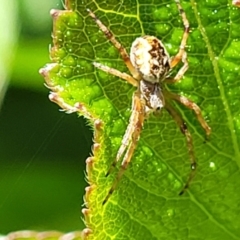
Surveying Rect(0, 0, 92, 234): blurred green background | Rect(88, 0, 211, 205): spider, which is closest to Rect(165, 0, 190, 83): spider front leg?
Rect(88, 0, 211, 205): spider

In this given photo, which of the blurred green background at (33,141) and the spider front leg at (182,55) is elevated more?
the spider front leg at (182,55)

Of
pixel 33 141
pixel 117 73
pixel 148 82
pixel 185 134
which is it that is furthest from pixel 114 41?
pixel 33 141

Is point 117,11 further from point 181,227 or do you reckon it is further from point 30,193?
point 30,193

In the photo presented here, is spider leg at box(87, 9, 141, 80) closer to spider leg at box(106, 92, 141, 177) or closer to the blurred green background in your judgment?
spider leg at box(106, 92, 141, 177)

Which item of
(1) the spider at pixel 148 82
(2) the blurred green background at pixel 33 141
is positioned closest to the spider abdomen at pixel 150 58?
(1) the spider at pixel 148 82

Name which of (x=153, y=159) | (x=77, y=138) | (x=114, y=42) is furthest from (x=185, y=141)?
(x=77, y=138)

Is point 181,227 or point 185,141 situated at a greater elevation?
point 185,141

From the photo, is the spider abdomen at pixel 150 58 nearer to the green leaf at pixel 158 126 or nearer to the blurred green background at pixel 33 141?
the green leaf at pixel 158 126

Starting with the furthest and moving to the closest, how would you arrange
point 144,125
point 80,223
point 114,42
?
point 80,223 < point 144,125 < point 114,42
